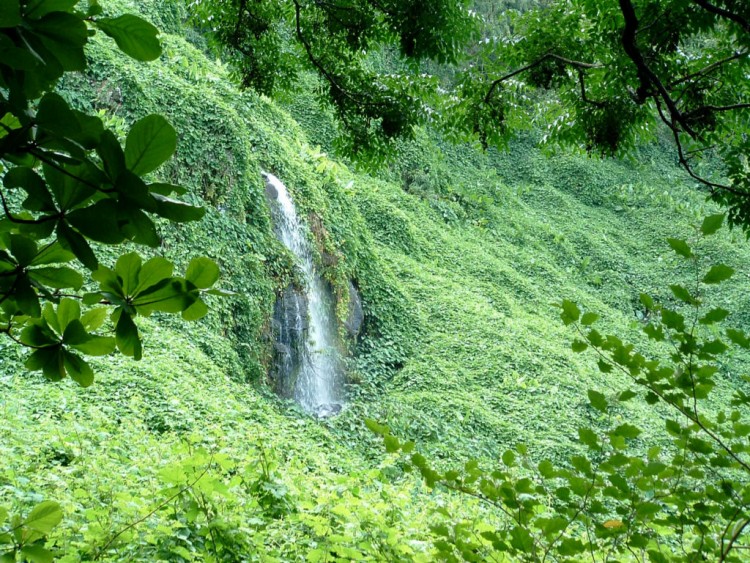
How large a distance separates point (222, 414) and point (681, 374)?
15.9ft

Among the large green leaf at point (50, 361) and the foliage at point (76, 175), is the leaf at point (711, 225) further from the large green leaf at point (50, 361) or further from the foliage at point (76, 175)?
the large green leaf at point (50, 361)

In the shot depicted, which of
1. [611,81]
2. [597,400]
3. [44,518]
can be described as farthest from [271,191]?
[44,518]

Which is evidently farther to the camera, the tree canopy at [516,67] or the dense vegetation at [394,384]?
the tree canopy at [516,67]

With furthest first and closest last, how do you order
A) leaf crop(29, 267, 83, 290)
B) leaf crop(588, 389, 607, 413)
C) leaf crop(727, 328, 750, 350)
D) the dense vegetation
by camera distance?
the dense vegetation < leaf crop(588, 389, 607, 413) < leaf crop(727, 328, 750, 350) < leaf crop(29, 267, 83, 290)

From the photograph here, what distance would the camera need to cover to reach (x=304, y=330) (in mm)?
8961

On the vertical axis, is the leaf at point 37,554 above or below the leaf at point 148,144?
below

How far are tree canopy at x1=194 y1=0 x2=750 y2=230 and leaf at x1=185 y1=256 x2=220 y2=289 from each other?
10.3ft

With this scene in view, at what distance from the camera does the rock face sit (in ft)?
32.8

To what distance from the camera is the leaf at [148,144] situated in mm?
647

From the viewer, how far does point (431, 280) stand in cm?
1328

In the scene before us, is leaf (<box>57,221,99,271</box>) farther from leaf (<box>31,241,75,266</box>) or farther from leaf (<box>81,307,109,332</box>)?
leaf (<box>81,307,109,332</box>)

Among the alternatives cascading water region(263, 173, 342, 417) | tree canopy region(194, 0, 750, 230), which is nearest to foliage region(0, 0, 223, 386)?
tree canopy region(194, 0, 750, 230)

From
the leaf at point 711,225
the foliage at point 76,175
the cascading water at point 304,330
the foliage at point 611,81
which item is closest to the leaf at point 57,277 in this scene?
the foliage at point 76,175

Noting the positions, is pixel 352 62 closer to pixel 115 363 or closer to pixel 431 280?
pixel 115 363
